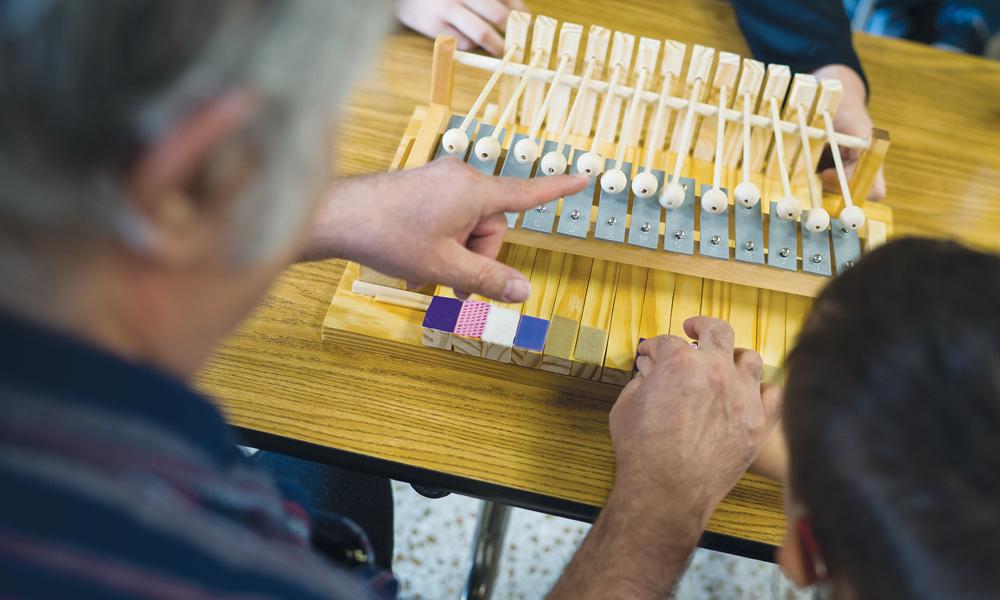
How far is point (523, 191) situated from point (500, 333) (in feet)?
0.57

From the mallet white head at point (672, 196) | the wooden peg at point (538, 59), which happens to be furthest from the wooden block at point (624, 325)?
the wooden peg at point (538, 59)

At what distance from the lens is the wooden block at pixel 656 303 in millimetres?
1053

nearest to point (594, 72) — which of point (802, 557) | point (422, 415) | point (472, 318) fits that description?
point (472, 318)

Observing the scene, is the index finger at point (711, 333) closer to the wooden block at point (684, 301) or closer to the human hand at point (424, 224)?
the wooden block at point (684, 301)

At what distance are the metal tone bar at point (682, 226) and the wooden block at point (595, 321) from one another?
0.30 feet

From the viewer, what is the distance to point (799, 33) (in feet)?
5.01

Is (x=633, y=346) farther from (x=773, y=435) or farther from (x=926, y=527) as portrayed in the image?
(x=926, y=527)

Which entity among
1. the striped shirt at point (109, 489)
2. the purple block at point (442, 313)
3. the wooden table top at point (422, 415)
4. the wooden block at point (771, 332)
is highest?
the striped shirt at point (109, 489)

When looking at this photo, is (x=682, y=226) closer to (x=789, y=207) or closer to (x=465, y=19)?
(x=789, y=207)

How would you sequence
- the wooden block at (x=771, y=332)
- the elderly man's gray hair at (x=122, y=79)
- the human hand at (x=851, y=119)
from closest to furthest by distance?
the elderly man's gray hair at (x=122, y=79)
the wooden block at (x=771, y=332)
the human hand at (x=851, y=119)

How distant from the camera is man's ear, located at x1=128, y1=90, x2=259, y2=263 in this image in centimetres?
38

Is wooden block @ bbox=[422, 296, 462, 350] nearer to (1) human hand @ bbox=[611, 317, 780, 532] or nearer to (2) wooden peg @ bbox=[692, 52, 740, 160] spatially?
(1) human hand @ bbox=[611, 317, 780, 532]

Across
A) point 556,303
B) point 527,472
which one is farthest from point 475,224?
point 527,472

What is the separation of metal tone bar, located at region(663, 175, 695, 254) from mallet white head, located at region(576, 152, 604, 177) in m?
0.11
